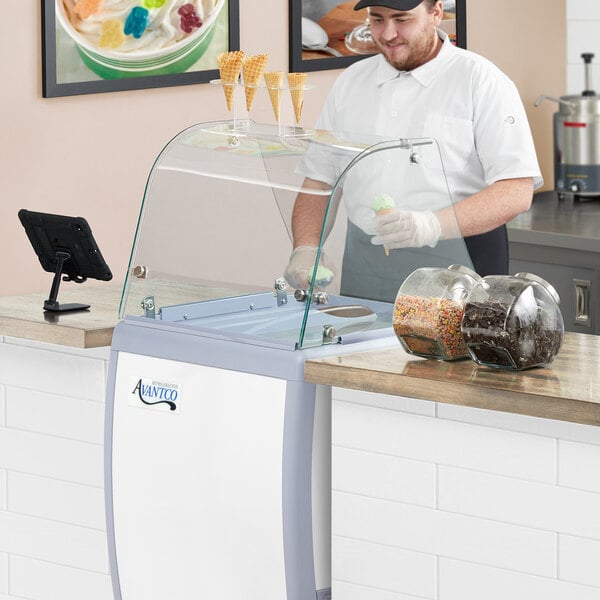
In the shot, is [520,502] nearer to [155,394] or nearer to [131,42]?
[155,394]

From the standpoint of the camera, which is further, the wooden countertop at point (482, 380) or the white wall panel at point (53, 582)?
the white wall panel at point (53, 582)

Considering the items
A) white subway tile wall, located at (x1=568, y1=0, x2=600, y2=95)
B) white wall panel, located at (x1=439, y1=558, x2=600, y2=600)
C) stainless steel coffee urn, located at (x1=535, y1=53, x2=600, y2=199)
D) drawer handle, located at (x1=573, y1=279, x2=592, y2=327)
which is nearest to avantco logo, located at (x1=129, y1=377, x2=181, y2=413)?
white wall panel, located at (x1=439, y1=558, x2=600, y2=600)

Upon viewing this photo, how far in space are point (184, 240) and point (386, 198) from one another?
36 cm

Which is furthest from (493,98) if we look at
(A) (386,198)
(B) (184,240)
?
(B) (184,240)

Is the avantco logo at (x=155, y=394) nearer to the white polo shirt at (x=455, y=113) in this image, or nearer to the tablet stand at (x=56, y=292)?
the tablet stand at (x=56, y=292)

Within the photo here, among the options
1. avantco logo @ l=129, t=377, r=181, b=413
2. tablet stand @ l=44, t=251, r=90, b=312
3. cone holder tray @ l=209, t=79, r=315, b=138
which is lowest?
avantco logo @ l=129, t=377, r=181, b=413

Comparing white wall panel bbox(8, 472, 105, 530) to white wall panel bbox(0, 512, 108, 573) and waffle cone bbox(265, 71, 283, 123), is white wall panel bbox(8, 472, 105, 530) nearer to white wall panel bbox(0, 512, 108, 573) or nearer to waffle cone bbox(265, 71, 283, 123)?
white wall panel bbox(0, 512, 108, 573)

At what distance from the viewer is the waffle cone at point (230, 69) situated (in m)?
2.38

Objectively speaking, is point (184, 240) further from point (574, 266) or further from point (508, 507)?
point (574, 266)

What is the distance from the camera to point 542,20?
4.82m

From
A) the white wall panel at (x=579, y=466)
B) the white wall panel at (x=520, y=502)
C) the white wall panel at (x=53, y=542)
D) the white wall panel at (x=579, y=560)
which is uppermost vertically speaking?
the white wall panel at (x=579, y=466)

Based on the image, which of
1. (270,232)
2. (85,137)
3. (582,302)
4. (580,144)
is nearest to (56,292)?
(270,232)

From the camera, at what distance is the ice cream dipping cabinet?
6.86ft

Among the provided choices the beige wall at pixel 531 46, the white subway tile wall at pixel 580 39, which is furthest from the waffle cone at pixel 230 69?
the white subway tile wall at pixel 580 39
